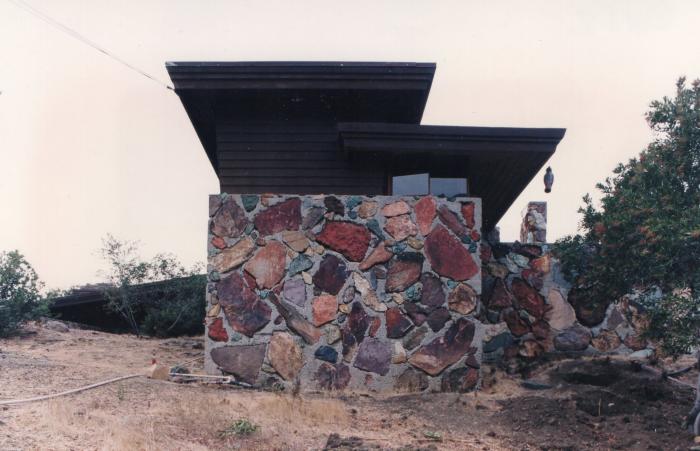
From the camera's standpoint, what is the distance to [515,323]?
1200 cm

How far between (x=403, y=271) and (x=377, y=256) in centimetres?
50

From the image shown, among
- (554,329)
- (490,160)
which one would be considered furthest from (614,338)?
(490,160)

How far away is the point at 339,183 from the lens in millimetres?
11344

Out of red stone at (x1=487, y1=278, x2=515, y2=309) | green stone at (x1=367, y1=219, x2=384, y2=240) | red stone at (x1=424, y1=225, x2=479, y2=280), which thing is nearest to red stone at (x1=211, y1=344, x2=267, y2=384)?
green stone at (x1=367, y1=219, x2=384, y2=240)

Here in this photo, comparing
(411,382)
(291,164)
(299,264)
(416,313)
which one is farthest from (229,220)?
(411,382)

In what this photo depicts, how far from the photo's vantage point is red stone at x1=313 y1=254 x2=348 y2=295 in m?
10.4

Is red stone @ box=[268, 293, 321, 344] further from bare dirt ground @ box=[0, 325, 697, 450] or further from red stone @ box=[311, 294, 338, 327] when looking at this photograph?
bare dirt ground @ box=[0, 325, 697, 450]

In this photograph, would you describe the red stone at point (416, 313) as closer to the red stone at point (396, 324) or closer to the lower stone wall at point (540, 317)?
the red stone at point (396, 324)

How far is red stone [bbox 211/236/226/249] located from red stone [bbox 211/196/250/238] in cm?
8

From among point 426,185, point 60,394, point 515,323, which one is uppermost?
point 426,185

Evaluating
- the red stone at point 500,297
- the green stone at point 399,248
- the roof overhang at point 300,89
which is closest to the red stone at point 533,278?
the red stone at point 500,297

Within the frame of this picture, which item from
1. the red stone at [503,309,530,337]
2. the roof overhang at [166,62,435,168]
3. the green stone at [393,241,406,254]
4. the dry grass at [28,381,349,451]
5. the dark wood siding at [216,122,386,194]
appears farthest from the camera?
the red stone at [503,309,530,337]

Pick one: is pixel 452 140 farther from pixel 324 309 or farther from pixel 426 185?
pixel 324 309

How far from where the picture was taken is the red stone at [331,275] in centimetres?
1037
